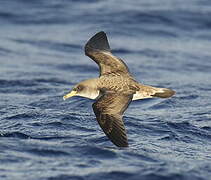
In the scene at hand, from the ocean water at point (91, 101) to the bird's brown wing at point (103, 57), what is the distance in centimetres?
88

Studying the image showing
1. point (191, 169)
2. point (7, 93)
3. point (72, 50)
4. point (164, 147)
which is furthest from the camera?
point (72, 50)

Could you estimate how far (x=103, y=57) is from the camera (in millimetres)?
9891

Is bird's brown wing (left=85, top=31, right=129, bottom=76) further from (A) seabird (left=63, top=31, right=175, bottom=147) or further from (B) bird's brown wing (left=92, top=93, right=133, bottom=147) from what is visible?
(B) bird's brown wing (left=92, top=93, right=133, bottom=147)

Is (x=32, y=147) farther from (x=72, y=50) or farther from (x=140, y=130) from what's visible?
(x=72, y=50)

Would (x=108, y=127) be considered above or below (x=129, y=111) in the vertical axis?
above

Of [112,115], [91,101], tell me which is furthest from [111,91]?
[91,101]

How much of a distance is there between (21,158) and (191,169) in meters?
2.05

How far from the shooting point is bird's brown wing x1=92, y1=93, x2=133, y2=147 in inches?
309

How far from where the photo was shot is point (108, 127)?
797 centimetres

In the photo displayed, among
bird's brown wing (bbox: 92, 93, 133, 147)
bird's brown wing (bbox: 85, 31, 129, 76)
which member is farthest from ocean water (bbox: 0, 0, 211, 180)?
bird's brown wing (bbox: 85, 31, 129, 76)

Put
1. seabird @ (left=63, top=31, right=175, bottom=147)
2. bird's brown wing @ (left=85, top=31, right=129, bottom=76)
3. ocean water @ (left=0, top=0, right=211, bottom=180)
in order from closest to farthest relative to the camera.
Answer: ocean water @ (left=0, top=0, right=211, bottom=180) → seabird @ (left=63, top=31, right=175, bottom=147) → bird's brown wing @ (left=85, top=31, right=129, bottom=76)

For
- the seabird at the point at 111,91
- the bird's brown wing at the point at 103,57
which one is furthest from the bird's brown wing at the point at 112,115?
the bird's brown wing at the point at 103,57

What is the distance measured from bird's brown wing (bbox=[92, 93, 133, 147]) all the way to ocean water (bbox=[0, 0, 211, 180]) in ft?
0.92

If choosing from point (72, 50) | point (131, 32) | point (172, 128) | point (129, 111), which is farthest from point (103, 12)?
point (172, 128)
